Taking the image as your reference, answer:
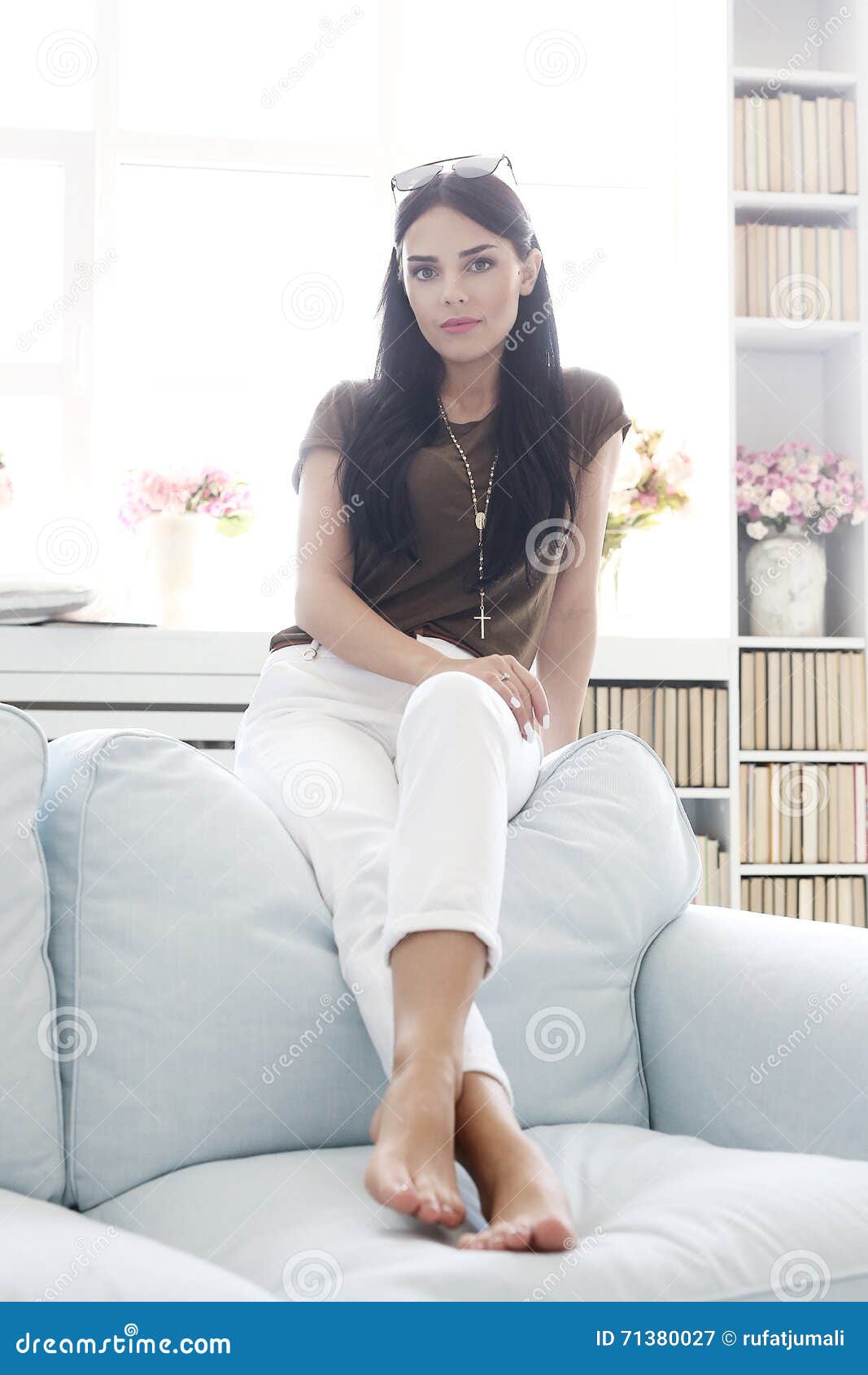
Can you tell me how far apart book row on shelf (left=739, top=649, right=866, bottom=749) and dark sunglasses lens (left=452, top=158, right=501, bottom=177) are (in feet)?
4.64

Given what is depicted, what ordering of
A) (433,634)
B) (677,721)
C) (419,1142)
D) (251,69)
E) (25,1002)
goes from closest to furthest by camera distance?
(419,1142), (25,1002), (433,634), (677,721), (251,69)

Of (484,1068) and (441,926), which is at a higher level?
(441,926)

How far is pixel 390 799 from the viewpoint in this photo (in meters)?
1.20

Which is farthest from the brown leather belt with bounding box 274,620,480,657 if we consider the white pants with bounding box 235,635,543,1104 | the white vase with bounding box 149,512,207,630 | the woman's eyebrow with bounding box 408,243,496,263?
the white vase with bounding box 149,512,207,630

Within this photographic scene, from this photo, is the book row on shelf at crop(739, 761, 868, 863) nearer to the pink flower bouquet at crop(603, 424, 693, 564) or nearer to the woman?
the pink flower bouquet at crop(603, 424, 693, 564)

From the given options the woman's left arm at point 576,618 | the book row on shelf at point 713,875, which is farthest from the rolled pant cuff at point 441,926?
the book row on shelf at point 713,875

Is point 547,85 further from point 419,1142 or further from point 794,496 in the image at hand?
point 419,1142

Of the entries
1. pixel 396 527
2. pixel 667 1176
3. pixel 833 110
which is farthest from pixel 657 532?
pixel 667 1176

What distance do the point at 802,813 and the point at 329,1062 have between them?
75.0 inches

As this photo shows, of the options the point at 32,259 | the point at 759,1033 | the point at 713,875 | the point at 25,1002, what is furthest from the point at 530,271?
the point at 32,259

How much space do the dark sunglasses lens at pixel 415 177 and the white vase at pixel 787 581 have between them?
1431 millimetres

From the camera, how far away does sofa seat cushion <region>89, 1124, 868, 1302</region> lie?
724 millimetres

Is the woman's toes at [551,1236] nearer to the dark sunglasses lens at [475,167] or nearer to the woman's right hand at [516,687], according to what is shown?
the woman's right hand at [516,687]

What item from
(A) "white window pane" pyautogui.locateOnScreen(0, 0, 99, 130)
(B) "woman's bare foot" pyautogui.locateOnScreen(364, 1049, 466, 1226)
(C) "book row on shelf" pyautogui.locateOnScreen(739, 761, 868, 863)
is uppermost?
(A) "white window pane" pyautogui.locateOnScreen(0, 0, 99, 130)
